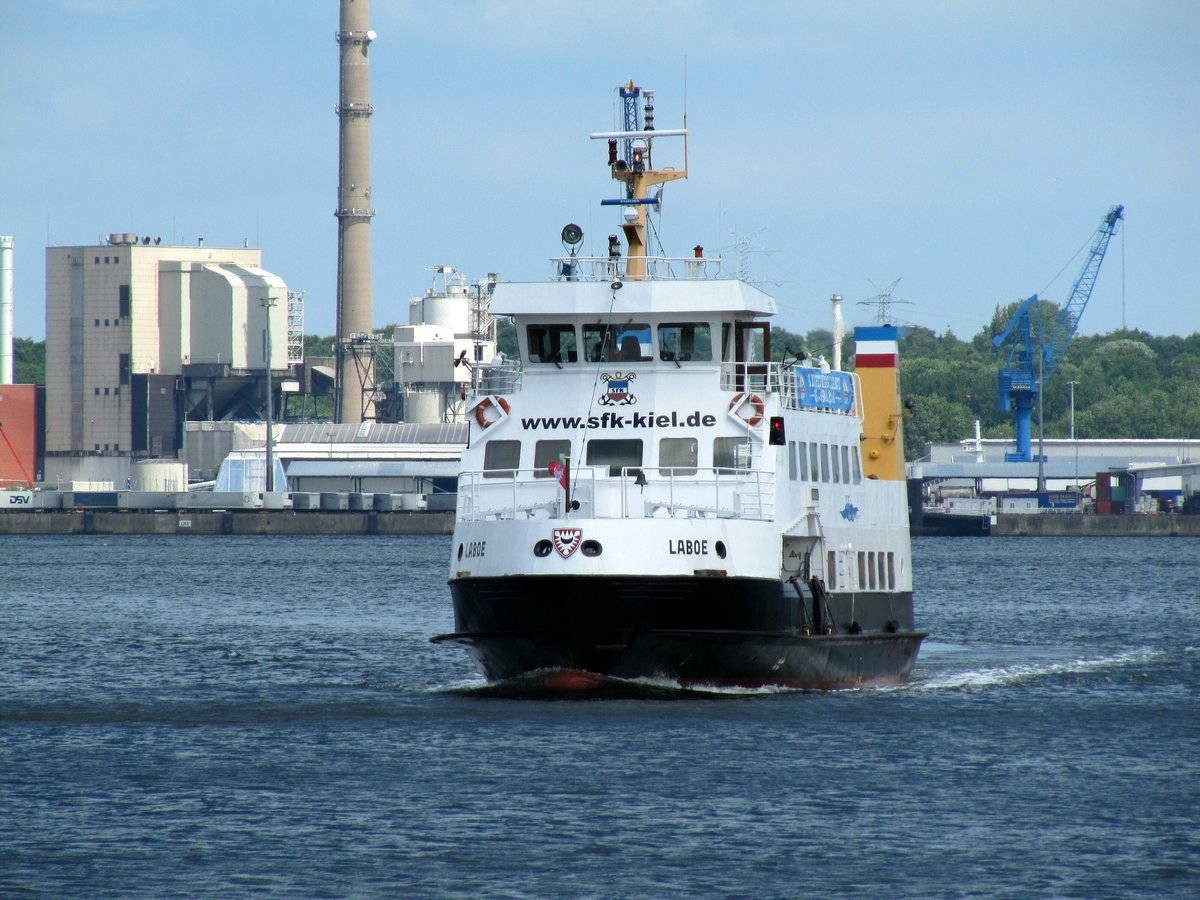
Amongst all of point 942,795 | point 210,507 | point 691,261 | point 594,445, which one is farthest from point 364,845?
point 210,507


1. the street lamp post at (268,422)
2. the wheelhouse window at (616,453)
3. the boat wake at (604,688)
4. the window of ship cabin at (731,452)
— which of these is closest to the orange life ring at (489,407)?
the wheelhouse window at (616,453)

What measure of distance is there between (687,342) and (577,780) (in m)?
9.90

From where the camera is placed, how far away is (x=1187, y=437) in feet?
621

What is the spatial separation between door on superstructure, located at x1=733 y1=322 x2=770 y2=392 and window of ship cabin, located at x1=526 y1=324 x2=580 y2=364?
282 cm

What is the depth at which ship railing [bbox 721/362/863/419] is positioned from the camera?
1337 inches

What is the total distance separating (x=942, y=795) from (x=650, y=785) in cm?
382

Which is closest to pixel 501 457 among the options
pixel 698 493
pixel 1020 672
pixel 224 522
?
pixel 698 493

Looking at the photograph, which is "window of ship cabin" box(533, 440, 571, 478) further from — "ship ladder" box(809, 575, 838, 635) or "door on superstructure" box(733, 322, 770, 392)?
"ship ladder" box(809, 575, 838, 635)

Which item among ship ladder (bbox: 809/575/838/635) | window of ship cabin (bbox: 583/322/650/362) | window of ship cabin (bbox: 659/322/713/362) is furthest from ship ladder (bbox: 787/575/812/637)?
window of ship cabin (bbox: 583/322/650/362)

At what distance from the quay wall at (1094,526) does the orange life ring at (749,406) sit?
367 feet

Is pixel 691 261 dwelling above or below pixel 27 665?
above

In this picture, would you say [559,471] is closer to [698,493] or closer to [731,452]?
[698,493]

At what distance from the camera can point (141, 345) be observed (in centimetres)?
16125

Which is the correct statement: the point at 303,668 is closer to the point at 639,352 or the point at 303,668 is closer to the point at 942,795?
the point at 639,352
